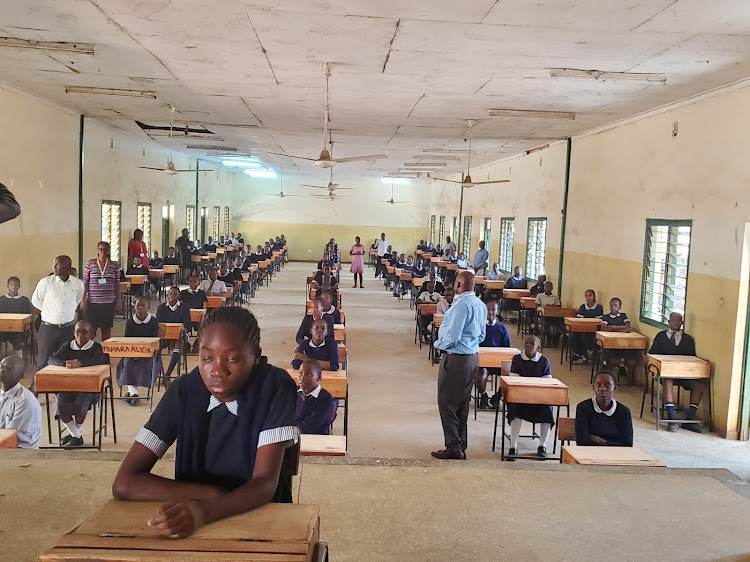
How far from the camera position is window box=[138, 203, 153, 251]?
586 inches

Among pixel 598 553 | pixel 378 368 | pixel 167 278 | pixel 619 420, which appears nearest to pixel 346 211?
pixel 167 278

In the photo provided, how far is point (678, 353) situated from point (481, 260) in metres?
9.28

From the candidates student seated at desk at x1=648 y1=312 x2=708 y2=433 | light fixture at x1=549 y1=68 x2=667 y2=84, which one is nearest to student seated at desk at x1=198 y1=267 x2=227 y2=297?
light fixture at x1=549 y1=68 x2=667 y2=84

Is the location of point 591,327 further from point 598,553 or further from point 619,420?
point 598,553

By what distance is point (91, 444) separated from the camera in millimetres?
5562

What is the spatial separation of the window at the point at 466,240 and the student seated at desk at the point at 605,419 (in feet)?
49.3

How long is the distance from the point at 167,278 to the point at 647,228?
10.1m

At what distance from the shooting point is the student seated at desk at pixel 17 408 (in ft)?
14.5

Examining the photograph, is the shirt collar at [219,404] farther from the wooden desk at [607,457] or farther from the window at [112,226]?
the window at [112,226]

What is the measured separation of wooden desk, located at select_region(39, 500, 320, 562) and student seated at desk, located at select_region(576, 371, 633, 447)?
3.36 meters

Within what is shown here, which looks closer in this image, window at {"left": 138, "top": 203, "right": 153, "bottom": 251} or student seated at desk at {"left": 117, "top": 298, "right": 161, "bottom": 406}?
student seated at desk at {"left": 117, "top": 298, "right": 161, "bottom": 406}

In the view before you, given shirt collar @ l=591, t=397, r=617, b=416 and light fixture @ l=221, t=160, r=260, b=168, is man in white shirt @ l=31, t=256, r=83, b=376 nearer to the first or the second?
shirt collar @ l=591, t=397, r=617, b=416

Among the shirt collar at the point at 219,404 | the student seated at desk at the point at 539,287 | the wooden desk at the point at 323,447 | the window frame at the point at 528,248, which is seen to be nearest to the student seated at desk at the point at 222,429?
the shirt collar at the point at 219,404

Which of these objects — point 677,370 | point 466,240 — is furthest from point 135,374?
point 466,240
